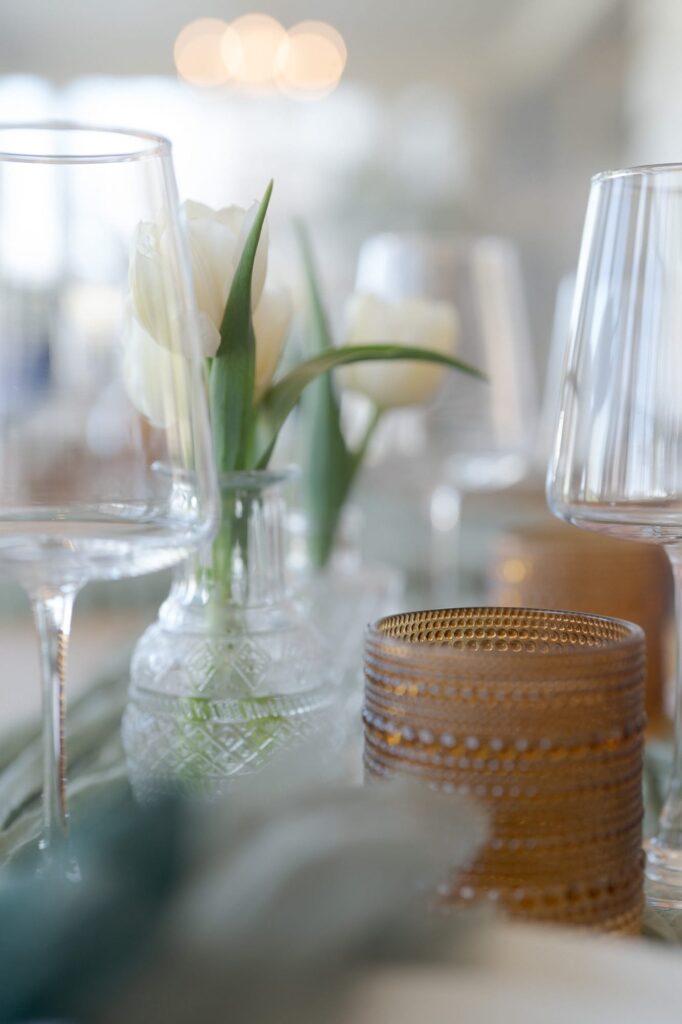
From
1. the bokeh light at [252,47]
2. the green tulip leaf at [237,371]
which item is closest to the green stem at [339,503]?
the green tulip leaf at [237,371]

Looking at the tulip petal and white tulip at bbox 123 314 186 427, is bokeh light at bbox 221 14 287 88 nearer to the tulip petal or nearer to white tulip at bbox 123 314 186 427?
the tulip petal

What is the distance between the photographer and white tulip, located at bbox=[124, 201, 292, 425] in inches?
17.8

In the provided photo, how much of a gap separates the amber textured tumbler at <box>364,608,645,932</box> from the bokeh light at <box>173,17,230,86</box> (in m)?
4.45

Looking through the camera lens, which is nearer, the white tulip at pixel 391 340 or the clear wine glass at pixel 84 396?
the clear wine glass at pixel 84 396

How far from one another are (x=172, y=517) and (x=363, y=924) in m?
0.21

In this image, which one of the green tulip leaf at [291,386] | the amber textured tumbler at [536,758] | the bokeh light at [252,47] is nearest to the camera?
the amber textured tumbler at [536,758]

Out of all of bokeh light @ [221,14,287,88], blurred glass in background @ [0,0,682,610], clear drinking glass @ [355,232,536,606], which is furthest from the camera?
blurred glass in background @ [0,0,682,610]

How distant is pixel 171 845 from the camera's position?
31 cm

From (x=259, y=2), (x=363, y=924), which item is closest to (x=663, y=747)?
(x=363, y=924)

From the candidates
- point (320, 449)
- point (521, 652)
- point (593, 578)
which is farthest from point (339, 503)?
point (521, 652)

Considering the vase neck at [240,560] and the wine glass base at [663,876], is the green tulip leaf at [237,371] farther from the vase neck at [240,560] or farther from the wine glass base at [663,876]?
the wine glass base at [663,876]

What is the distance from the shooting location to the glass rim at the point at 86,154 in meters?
0.46

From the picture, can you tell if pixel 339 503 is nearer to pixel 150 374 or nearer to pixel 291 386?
pixel 291 386

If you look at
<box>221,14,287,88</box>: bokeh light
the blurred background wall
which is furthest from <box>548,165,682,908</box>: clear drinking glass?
<box>221,14,287,88</box>: bokeh light
